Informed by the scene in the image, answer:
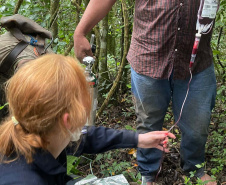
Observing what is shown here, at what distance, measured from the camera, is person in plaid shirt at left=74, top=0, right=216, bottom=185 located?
1876 mm

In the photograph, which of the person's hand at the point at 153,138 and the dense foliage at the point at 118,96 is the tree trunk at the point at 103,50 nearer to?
the dense foliage at the point at 118,96

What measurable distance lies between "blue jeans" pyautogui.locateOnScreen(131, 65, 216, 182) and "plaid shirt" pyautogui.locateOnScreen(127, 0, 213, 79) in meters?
0.07

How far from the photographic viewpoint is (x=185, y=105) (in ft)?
6.82

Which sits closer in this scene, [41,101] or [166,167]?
[41,101]

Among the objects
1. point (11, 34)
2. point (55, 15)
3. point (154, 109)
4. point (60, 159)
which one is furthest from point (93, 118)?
point (55, 15)

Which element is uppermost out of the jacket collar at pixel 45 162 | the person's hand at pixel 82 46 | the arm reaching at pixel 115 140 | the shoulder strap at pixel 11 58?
the person's hand at pixel 82 46

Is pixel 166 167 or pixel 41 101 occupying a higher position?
pixel 41 101

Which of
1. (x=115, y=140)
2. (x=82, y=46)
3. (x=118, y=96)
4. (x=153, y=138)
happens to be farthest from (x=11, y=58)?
(x=118, y=96)

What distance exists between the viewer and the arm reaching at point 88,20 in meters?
2.06

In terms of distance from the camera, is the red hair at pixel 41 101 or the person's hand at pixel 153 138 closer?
the red hair at pixel 41 101

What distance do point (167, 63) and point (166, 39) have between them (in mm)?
167

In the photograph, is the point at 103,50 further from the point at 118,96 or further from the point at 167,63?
the point at 167,63

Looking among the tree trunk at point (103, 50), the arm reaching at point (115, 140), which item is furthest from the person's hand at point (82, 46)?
the tree trunk at point (103, 50)

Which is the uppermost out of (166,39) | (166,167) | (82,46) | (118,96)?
(166,39)
